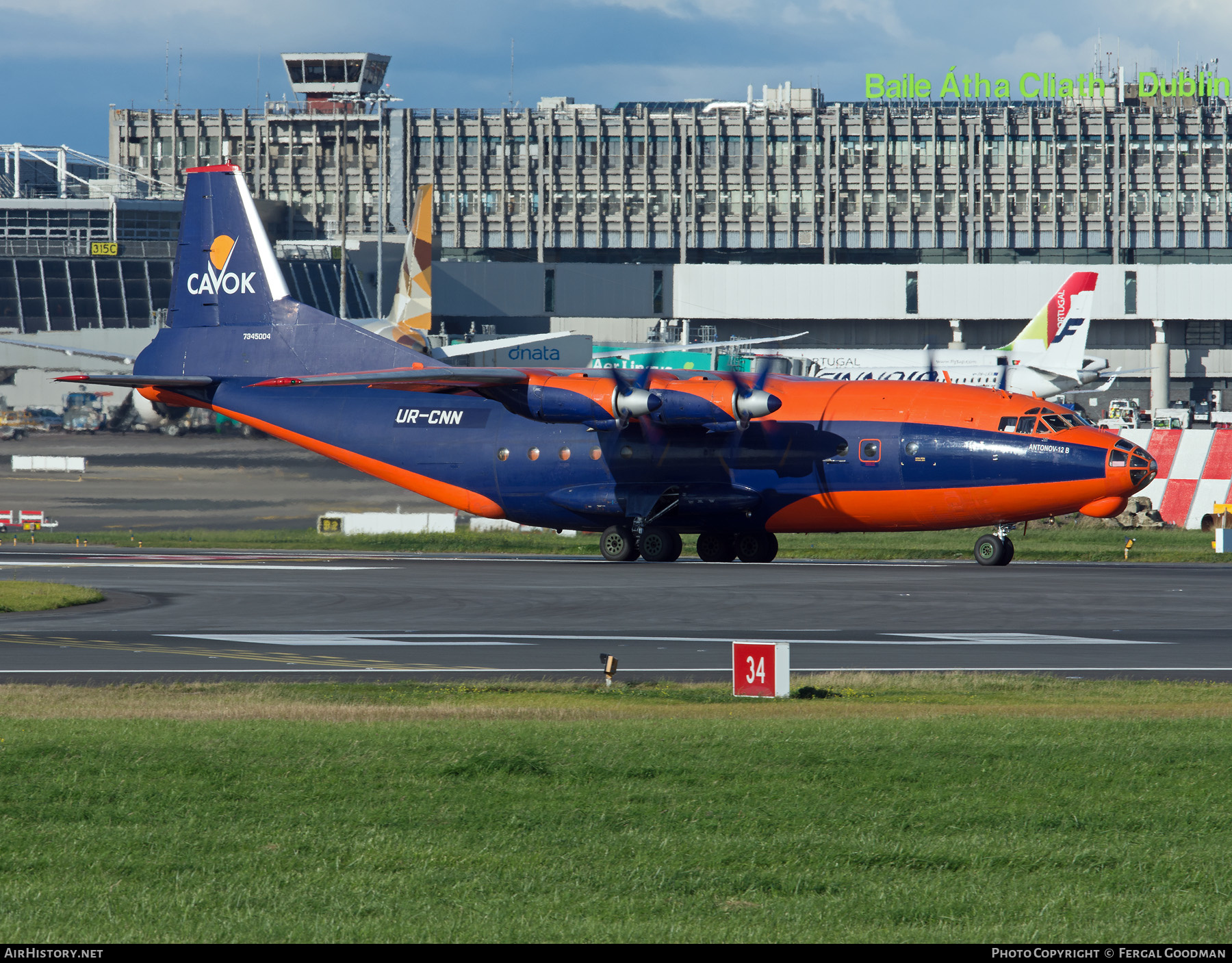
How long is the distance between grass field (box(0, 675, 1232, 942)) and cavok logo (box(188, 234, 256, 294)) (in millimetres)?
26855

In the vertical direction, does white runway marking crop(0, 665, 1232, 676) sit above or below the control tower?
below

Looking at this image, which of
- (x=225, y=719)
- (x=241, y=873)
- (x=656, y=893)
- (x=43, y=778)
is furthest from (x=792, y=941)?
(x=225, y=719)

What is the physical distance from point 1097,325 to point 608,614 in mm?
109236

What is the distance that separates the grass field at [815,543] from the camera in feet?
144

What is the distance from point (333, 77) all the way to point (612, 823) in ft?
476

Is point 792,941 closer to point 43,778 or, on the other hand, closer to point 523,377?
point 43,778

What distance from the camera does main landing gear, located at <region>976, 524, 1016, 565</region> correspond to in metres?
37.3

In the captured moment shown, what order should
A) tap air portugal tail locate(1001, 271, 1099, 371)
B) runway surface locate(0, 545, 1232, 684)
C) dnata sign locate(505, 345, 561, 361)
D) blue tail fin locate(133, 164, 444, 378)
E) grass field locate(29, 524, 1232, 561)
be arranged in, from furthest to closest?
dnata sign locate(505, 345, 561, 361), tap air portugal tail locate(1001, 271, 1099, 371), grass field locate(29, 524, 1232, 561), blue tail fin locate(133, 164, 444, 378), runway surface locate(0, 545, 1232, 684)

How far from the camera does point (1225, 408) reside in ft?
406

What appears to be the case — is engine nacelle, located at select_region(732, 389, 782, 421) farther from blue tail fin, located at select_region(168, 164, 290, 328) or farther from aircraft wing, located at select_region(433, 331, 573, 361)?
aircraft wing, located at select_region(433, 331, 573, 361)

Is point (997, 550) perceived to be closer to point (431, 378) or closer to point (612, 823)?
point (431, 378)

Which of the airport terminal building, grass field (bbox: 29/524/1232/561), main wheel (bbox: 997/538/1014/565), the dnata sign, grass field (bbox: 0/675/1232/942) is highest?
the airport terminal building

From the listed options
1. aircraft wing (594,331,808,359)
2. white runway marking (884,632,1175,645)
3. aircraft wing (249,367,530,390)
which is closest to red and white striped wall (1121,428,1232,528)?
aircraft wing (249,367,530,390)

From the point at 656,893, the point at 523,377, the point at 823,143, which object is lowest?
the point at 656,893
